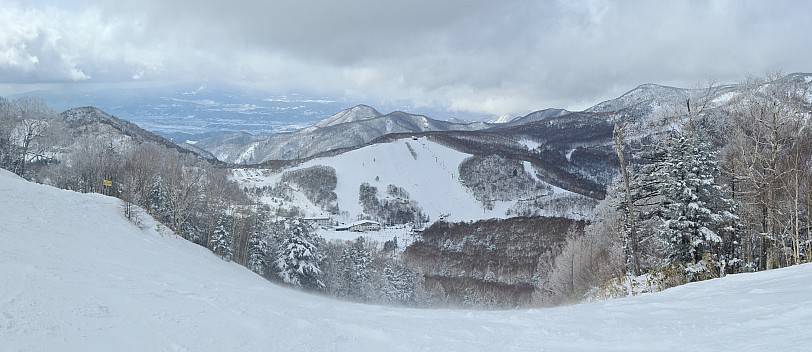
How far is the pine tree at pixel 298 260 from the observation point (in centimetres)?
3738

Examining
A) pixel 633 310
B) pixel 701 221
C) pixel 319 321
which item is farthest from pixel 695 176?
pixel 319 321

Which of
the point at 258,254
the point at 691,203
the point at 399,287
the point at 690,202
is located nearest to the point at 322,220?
the point at 399,287

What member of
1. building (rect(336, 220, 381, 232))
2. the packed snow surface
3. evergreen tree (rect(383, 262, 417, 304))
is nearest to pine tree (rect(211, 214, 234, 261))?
evergreen tree (rect(383, 262, 417, 304))

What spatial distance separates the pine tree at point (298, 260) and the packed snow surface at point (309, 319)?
91.4 ft

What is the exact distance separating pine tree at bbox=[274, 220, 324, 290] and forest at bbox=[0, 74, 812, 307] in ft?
0.37

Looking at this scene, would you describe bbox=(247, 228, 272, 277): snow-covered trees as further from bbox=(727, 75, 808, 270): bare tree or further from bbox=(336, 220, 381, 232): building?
bbox=(336, 220, 381, 232): building

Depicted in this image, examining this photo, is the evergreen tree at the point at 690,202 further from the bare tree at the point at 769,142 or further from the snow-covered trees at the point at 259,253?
the snow-covered trees at the point at 259,253

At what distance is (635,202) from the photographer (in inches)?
984

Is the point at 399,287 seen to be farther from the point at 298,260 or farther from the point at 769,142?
the point at 769,142

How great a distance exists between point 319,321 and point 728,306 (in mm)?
6408

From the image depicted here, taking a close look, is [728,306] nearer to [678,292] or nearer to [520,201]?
[678,292]

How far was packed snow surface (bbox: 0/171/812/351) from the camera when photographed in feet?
17.7

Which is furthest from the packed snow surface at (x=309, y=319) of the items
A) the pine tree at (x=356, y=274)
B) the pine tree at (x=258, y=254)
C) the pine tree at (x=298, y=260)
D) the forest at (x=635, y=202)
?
the pine tree at (x=356, y=274)

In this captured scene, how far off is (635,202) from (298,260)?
25.8 meters
